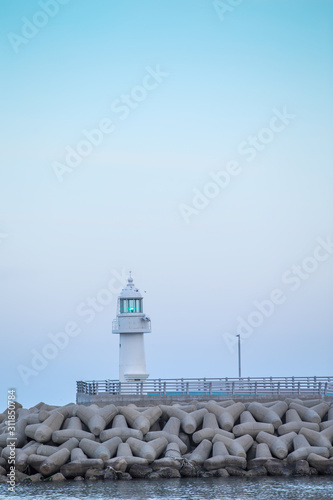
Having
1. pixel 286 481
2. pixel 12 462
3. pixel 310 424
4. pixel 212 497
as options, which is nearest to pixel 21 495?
pixel 12 462

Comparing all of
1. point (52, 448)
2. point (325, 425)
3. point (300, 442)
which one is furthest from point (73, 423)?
point (325, 425)

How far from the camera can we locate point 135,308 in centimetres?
4706

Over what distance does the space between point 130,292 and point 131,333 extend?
2.06m

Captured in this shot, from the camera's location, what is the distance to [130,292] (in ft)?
156

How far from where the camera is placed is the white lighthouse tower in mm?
45875

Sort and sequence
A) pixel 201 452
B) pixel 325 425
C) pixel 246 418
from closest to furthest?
pixel 201 452
pixel 325 425
pixel 246 418

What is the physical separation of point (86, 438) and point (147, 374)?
47.6ft

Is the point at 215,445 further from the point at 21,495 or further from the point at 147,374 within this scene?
the point at 147,374

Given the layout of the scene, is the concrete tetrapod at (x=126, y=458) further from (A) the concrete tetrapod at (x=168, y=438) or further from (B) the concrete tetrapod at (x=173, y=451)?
(A) the concrete tetrapod at (x=168, y=438)

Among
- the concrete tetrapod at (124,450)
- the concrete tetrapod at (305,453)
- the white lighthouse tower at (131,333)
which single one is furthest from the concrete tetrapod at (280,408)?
the white lighthouse tower at (131,333)

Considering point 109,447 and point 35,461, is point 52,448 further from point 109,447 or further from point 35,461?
point 109,447

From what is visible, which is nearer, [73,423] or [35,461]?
[35,461]

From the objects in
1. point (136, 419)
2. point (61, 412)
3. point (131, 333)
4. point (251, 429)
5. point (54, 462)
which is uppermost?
point (131, 333)

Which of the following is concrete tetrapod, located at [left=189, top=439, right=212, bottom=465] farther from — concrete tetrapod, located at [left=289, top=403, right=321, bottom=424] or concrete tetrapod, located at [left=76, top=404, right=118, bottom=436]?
concrete tetrapod, located at [left=289, top=403, right=321, bottom=424]
